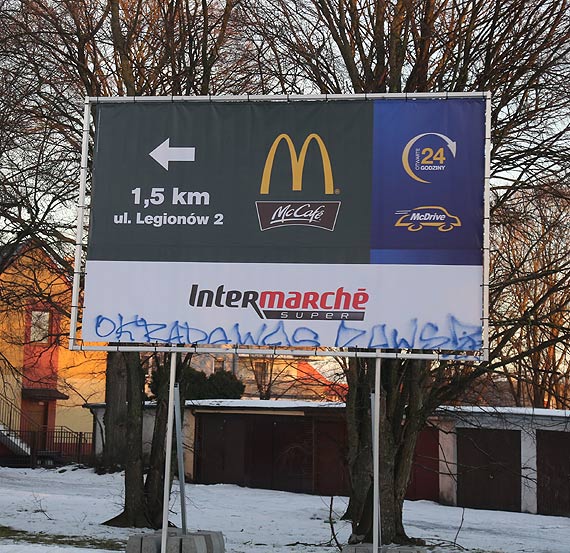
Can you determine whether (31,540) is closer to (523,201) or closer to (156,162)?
(156,162)

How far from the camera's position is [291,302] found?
10750mm

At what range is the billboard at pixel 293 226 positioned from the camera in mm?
10562

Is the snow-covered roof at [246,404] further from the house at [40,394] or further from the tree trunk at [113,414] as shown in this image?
the house at [40,394]

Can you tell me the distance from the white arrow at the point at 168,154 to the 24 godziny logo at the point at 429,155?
2.60 meters

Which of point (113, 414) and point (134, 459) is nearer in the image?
point (134, 459)

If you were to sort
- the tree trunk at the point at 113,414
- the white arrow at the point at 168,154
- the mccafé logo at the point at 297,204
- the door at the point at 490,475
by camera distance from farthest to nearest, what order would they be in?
the tree trunk at the point at 113,414
the door at the point at 490,475
the white arrow at the point at 168,154
the mccafé logo at the point at 297,204

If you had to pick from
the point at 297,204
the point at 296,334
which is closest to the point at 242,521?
the point at 296,334

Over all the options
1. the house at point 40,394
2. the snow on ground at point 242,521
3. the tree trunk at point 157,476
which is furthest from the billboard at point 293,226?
the house at point 40,394

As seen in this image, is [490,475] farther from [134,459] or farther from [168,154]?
[168,154]

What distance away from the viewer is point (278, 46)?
16797 mm

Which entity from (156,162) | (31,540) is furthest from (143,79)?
(31,540)

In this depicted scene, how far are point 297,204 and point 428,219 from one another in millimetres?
1520

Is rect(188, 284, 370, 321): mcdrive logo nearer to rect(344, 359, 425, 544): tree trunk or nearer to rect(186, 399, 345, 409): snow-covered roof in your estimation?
rect(344, 359, 425, 544): tree trunk

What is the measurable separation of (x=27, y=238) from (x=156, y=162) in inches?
312
